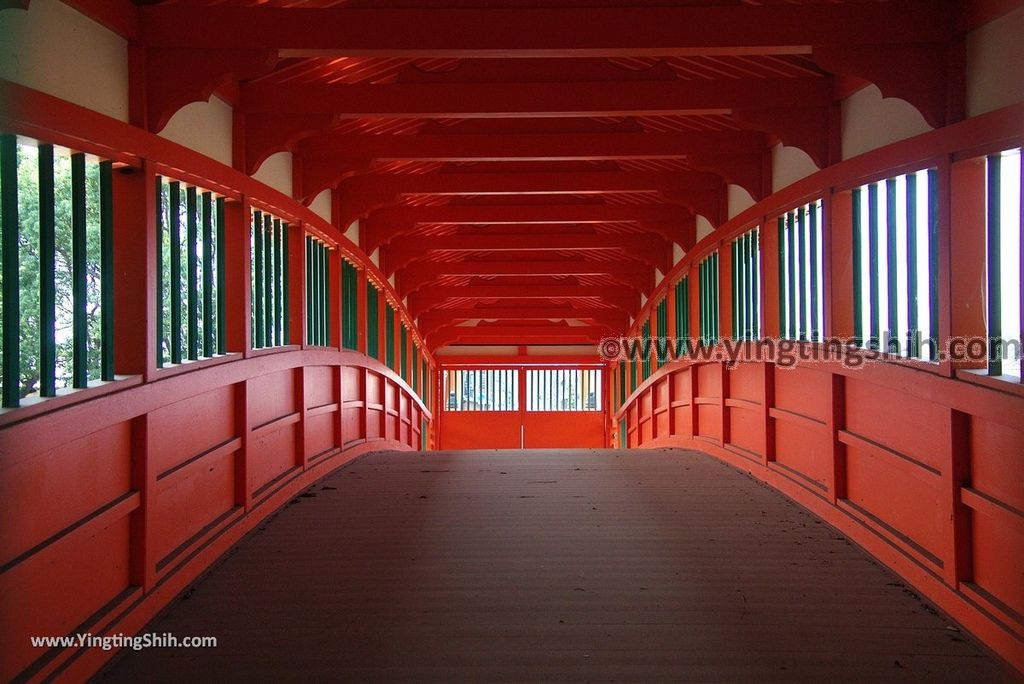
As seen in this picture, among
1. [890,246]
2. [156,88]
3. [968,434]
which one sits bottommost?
[968,434]

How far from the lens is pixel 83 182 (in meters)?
3.04

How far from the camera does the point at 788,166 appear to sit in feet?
19.0

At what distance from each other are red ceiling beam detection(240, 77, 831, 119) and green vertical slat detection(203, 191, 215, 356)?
41.8 inches

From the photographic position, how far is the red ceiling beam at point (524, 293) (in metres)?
13.9

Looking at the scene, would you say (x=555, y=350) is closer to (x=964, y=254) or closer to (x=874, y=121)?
(x=874, y=121)

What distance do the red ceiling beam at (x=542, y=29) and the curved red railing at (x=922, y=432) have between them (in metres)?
0.80

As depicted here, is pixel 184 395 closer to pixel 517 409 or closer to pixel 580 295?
pixel 580 295

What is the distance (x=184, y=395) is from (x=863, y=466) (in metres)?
3.49

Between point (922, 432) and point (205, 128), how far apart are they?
4.06 m

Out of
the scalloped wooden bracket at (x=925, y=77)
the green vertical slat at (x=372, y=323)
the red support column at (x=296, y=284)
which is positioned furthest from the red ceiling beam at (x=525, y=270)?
the scalloped wooden bracket at (x=925, y=77)

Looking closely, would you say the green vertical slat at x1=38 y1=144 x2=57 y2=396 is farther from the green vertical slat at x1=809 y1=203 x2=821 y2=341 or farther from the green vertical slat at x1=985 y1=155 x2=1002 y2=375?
the green vertical slat at x1=809 y1=203 x2=821 y2=341

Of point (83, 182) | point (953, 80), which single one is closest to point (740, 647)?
point (953, 80)

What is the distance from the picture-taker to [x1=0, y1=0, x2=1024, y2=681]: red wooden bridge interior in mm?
2844

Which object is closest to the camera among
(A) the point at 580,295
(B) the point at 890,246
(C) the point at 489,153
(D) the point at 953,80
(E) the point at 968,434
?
(E) the point at 968,434
